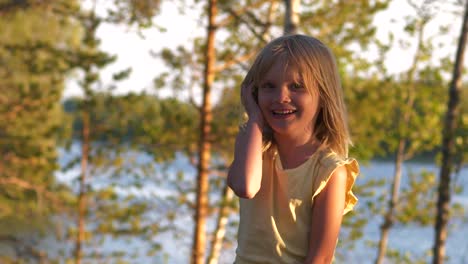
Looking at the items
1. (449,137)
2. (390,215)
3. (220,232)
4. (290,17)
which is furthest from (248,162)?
(390,215)

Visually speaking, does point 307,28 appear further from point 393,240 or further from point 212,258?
point 393,240

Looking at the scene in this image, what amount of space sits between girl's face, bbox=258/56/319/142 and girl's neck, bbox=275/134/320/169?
17 millimetres

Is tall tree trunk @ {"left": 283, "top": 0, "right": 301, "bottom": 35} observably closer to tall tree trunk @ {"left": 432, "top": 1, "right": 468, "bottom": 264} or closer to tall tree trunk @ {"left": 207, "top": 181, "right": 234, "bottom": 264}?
tall tree trunk @ {"left": 432, "top": 1, "right": 468, "bottom": 264}

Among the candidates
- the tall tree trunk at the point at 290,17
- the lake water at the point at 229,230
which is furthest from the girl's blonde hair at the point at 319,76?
the lake water at the point at 229,230

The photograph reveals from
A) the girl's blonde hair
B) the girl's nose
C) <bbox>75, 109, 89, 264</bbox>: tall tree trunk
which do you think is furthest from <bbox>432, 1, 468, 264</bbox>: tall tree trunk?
<bbox>75, 109, 89, 264</bbox>: tall tree trunk

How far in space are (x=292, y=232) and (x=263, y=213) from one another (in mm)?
91

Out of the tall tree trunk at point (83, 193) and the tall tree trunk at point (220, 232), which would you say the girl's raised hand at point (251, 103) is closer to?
the tall tree trunk at point (220, 232)

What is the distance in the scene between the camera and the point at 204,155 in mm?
7836

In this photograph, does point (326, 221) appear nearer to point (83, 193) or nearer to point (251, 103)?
point (251, 103)

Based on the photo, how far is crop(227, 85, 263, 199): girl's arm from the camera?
54.9 inches

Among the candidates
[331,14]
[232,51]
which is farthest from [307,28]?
[232,51]

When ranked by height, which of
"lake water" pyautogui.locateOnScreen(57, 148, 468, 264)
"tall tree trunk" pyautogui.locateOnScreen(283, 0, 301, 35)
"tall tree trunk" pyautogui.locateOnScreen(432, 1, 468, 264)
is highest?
"tall tree trunk" pyautogui.locateOnScreen(283, 0, 301, 35)

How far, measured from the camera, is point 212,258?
789 centimetres

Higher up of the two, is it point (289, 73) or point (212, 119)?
point (289, 73)
